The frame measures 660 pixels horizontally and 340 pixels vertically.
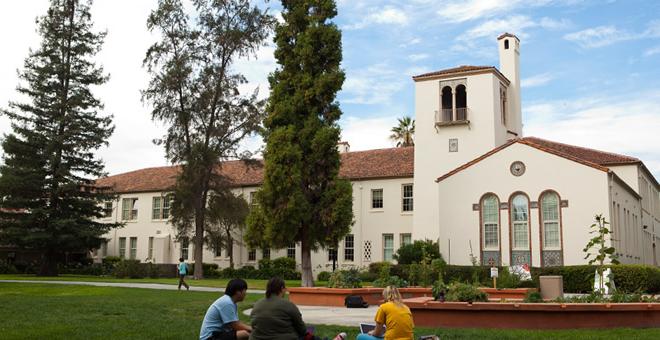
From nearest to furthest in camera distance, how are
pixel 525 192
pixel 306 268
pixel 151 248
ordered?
1. pixel 306 268
2. pixel 525 192
3. pixel 151 248

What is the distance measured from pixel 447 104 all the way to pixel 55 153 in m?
25.1

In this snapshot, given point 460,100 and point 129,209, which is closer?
point 460,100

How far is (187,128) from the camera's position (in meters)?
37.3

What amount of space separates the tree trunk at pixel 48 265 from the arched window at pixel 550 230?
30.0m

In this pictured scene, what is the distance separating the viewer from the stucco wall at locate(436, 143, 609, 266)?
96.5 feet

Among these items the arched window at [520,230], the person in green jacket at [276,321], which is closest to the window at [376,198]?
the arched window at [520,230]

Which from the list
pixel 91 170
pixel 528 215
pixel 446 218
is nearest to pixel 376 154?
pixel 446 218

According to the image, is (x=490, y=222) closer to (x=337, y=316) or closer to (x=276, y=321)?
(x=337, y=316)

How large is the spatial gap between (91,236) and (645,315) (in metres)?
35.0

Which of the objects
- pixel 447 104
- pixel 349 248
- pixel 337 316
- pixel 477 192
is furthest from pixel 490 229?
pixel 337 316

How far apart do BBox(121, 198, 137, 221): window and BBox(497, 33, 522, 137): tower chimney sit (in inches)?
1177

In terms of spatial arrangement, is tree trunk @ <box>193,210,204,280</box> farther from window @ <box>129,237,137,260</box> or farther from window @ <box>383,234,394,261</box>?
window @ <box>129,237,137,260</box>

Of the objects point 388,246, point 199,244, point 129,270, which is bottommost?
point 129,270

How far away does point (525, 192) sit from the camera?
1213 inches
